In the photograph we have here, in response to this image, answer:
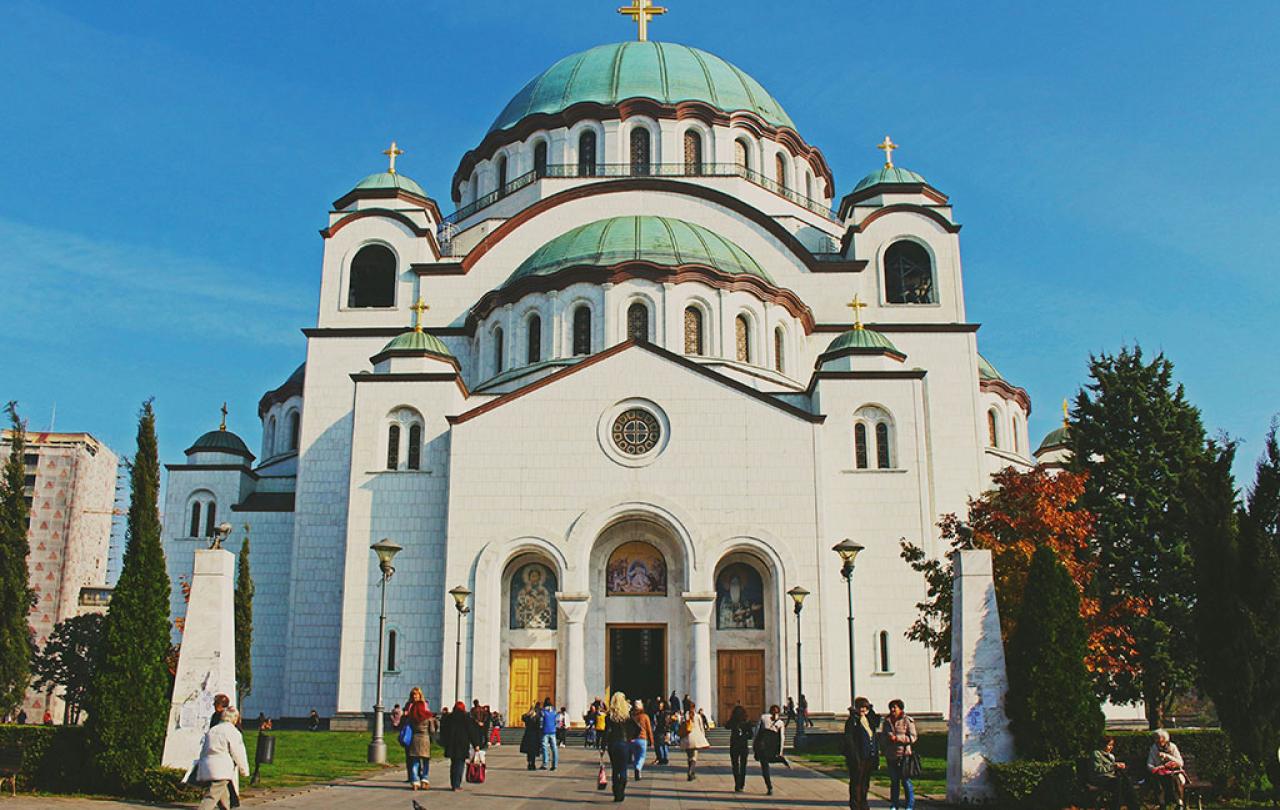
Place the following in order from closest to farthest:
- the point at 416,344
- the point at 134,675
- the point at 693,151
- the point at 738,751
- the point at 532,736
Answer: the point at 134,675, the point at 738,751, the point at 532,736, the point at 416,344, the point at 693,151

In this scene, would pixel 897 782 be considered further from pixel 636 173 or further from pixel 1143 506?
pixel 636 173

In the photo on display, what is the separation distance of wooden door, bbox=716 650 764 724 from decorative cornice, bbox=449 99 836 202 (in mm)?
20146

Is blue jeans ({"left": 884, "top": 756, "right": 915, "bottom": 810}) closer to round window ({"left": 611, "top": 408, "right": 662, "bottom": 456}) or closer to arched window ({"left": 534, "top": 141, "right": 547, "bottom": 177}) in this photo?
round window ({"left": 611, "top": 408, "right": 662, "bottom": 456})

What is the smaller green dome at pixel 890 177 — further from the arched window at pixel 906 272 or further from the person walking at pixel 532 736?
the person walking at pixel 532 736

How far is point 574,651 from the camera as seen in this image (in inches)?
1099

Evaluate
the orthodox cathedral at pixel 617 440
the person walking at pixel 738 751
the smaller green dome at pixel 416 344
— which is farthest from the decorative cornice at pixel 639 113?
the person walking at pixel 738 751

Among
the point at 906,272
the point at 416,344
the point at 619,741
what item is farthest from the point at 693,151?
the point at 619,741

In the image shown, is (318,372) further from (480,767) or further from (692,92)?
(480,767)

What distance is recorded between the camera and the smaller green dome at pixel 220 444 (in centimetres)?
3819

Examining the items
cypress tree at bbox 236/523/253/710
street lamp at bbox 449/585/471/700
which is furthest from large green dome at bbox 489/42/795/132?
street lamp at bbox 449/585/471/700

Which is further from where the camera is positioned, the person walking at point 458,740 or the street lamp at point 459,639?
the street lamp at point 459,639

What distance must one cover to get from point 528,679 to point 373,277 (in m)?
15.5

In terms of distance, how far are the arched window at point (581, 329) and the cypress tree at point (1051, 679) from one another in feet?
65.7

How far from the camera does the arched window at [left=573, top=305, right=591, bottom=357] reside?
33.0 metres
